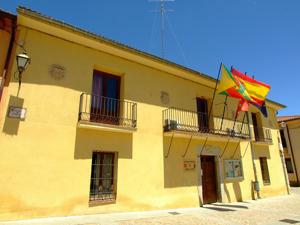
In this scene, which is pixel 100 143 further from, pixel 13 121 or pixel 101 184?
pixel 13 121

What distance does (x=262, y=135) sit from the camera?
45.3 feet

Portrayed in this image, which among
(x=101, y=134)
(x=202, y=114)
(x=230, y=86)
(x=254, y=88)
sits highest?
(x=254, y=88)

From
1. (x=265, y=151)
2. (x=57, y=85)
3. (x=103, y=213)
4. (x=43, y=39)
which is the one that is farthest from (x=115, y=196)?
(x=265, y=151)

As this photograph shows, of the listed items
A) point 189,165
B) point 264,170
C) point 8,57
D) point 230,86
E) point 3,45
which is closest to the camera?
point 8,57

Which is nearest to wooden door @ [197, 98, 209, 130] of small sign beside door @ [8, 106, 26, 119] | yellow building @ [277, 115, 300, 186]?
small sign beside door @ [8, 106, 26, 119]

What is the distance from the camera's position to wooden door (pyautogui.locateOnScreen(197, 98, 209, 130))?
10633mm

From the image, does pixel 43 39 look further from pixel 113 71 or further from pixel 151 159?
pixel 151 159

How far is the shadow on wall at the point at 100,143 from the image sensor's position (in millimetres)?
6594

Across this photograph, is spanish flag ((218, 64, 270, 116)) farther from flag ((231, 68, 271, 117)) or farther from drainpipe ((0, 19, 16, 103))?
drainpipe ((0, 19, 16, 103))

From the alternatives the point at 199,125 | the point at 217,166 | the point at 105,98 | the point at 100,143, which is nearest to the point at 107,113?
the point at 105,98

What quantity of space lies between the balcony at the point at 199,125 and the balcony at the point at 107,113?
1.60m

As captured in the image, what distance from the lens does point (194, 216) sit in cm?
707

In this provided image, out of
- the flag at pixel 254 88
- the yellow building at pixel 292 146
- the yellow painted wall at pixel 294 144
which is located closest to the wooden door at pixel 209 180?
the flag at pixel 254 88

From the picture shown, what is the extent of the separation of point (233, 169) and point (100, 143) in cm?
724
